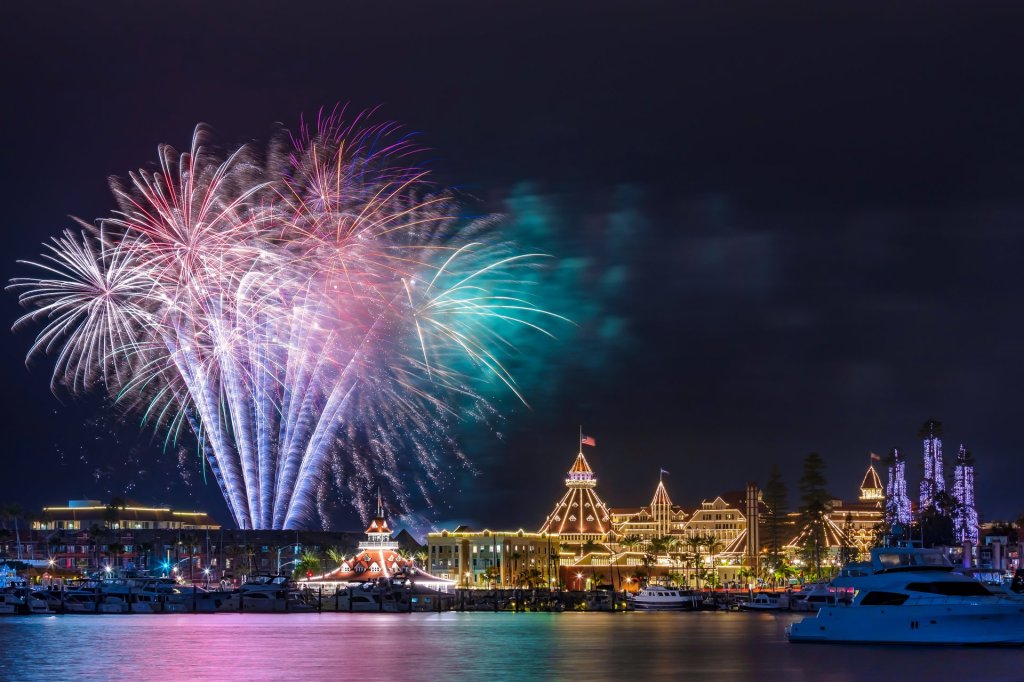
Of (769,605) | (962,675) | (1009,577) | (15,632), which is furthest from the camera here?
(1009,577)

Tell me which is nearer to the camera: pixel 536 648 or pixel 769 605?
pixel 536 648

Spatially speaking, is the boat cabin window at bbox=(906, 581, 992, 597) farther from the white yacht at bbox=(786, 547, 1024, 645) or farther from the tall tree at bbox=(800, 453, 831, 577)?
the tall tree at bbox=(800, 453, 831, 577)

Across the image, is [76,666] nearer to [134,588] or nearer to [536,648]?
[536,648]

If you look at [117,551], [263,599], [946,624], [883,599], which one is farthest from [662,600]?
[946,624]

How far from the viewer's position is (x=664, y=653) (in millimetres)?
79500

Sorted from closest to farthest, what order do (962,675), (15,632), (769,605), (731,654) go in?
(962,675), (731,654), (15,632), (769,605)

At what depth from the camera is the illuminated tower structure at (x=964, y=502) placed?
194 meters

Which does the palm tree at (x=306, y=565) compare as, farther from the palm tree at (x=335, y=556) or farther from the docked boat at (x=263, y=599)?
the docked boat at (x=263, y=599)

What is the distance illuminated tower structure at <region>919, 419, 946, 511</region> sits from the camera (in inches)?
7751

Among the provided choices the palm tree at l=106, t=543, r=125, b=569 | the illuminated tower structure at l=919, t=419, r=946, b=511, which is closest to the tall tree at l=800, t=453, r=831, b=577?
the illuminated tower structure at l=919, t=419, r=946, b=511

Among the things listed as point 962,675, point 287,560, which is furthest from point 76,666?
point 287,560

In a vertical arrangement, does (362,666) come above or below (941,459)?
below

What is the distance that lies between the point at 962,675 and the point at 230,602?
101483 millimetres

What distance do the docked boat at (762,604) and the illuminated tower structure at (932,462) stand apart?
38.0m
